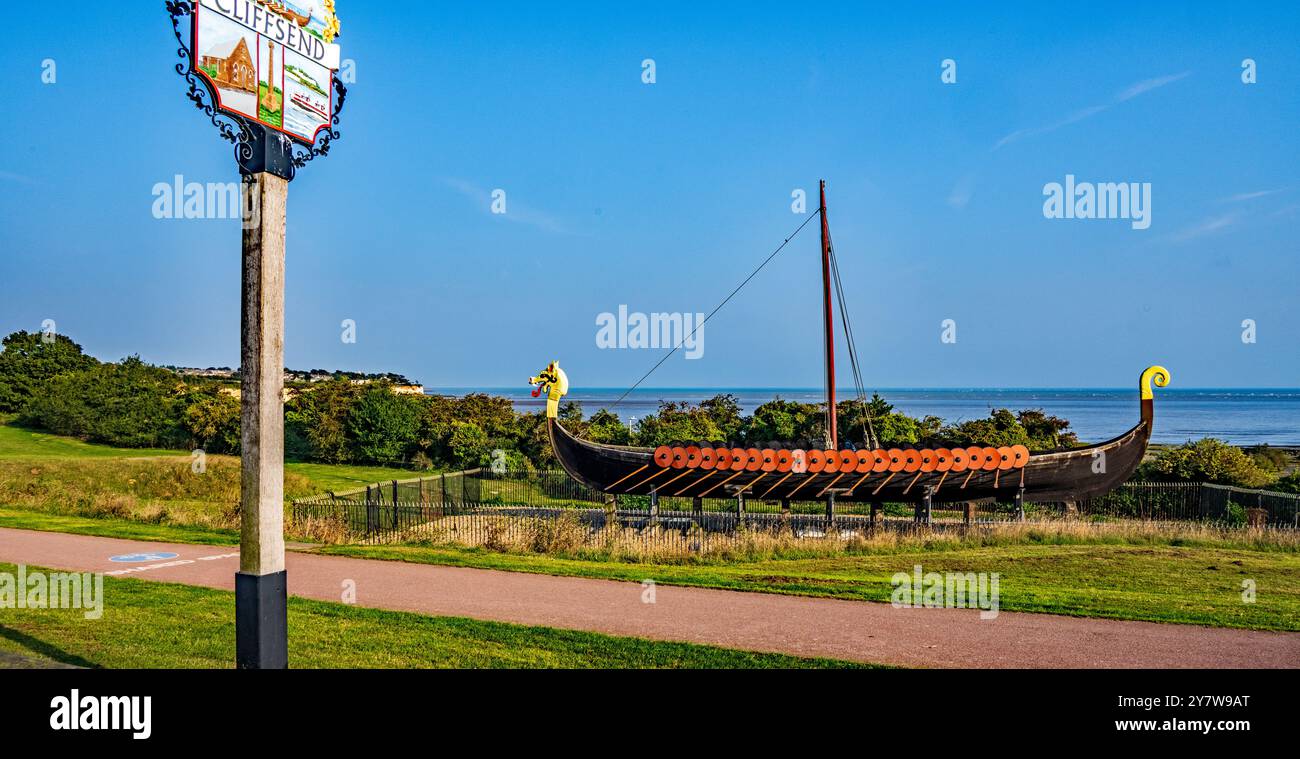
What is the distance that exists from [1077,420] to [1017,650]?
345ft

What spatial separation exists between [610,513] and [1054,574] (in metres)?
10.2

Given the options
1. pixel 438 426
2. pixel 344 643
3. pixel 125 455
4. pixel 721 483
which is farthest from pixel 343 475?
pixel 344 643

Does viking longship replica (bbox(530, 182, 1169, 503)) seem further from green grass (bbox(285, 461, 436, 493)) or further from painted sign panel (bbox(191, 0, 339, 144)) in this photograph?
painted sign panel (bbox(191, 0, 339, 144))

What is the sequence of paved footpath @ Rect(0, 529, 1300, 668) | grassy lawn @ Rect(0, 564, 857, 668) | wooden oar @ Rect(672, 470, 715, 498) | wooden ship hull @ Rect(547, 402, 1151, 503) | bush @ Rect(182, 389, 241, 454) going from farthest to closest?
bush @ Rect(182, 389, 241, 454) < wooden oar @ Rect(672, 470, 715, 498) < wooden ship hull @ Rect(547, 402, 1151, 503) < paved footpath @ Rect(0, 529, 1300, 668) < grassy lawn @ Rect(0, 564, 857, 668)

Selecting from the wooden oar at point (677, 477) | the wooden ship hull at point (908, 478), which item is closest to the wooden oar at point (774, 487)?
the wooden ship hull at point (908, 478)

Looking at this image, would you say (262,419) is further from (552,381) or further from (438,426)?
(438,426)

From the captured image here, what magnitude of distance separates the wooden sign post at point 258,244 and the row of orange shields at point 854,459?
15.2 metres

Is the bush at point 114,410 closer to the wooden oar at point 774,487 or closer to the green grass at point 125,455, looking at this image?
the green grass at point 125,455

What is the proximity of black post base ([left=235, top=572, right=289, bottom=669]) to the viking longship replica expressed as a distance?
50.2 feet

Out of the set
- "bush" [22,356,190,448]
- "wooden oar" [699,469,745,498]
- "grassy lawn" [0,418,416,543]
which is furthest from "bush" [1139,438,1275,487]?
"bush" [22,356,190,448]

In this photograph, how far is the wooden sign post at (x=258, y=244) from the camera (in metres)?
6.38

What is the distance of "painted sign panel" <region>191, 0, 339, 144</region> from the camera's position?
20.8 feet

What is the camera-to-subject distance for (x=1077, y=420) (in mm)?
103188
